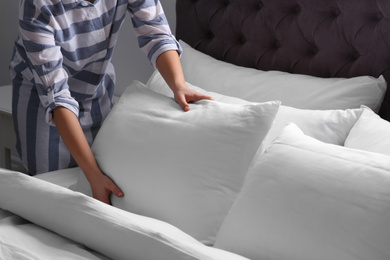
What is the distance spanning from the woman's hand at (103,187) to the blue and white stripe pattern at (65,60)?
0.22m

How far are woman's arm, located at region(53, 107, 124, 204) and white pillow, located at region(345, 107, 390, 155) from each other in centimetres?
67

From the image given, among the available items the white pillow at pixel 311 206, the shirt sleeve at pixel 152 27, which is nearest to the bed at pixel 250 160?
the white pillow at pixel 311 206

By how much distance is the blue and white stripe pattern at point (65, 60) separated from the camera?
1.68 meters

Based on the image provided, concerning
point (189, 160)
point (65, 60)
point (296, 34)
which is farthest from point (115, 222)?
point (296, 34)

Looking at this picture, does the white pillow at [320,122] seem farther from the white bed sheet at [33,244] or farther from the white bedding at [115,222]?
the white bed sheet at [33,244]

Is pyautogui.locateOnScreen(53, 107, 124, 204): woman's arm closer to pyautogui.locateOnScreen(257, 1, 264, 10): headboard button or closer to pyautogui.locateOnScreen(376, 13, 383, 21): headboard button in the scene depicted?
pyautogui.locateOnScreen(257, 1, 264, 10): headboard button

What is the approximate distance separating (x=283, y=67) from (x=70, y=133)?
2.61 feet

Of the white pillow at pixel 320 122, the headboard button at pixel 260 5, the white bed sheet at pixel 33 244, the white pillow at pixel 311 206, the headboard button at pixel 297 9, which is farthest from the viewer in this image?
the headboard button at pixel 260 5

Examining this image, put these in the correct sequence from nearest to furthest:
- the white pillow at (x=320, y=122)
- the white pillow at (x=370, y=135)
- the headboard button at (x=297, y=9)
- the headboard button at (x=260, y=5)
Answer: the white pillow at (x=370, y=135), the white pillow at (x=320, y=122), the headboard button at (x=297, y=9), the headboard button at (x=260, y=5)

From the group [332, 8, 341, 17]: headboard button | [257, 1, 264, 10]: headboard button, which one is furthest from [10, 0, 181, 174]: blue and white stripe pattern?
[332, 8, 341, 17]: headboard button

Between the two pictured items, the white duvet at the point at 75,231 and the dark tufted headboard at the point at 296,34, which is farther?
the dark tufted headboard at the point at 296,34

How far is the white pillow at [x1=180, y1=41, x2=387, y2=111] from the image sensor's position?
1706mm

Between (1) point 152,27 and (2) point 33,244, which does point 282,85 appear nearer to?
(1) point 152,27

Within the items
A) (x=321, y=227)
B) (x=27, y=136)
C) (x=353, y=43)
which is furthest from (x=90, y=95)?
(x=321, y=227)
